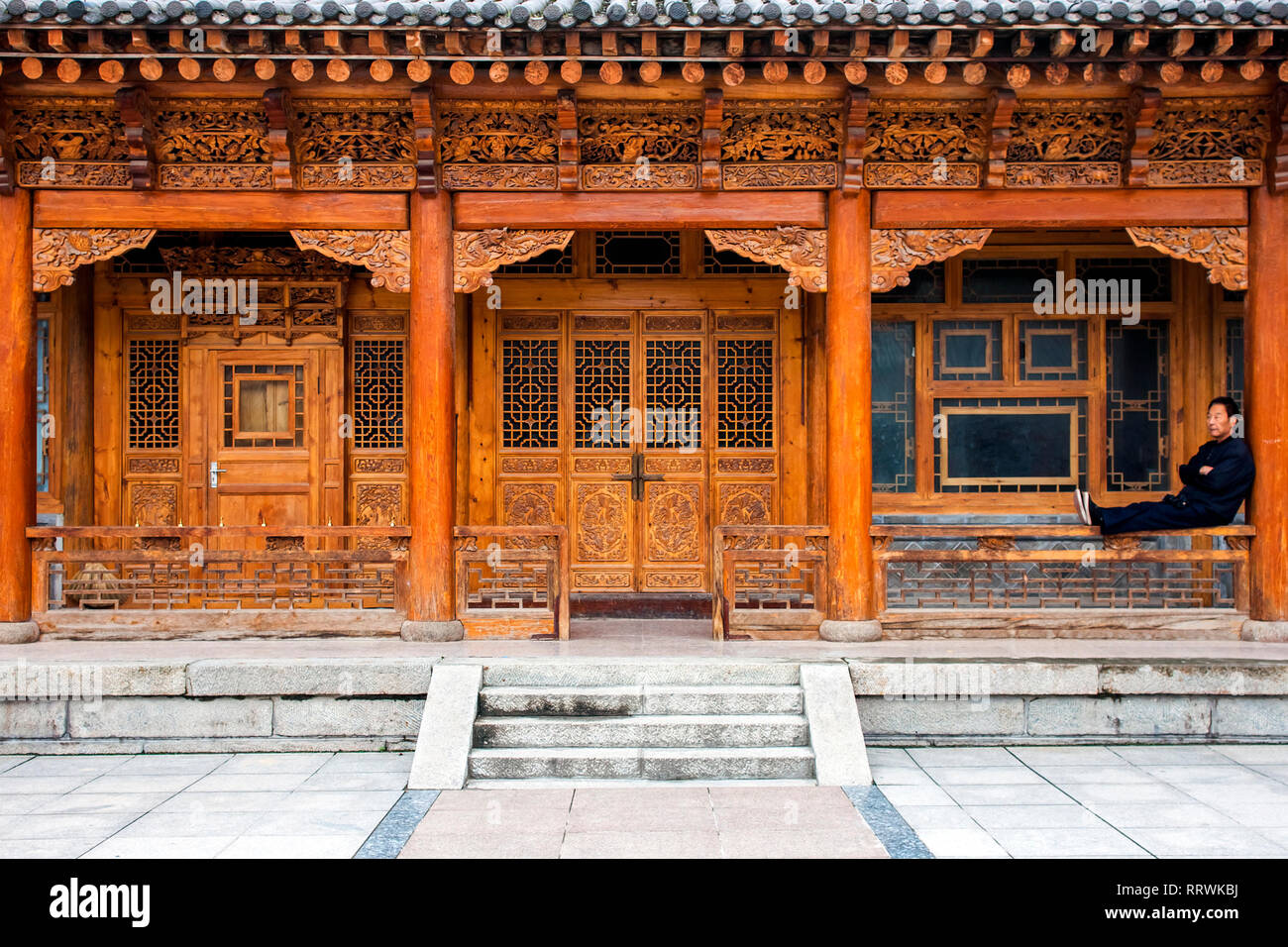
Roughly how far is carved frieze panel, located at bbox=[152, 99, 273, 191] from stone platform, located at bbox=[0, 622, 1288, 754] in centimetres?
316

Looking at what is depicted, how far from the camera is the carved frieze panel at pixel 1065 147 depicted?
21.5ft

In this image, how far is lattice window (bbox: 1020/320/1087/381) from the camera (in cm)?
811

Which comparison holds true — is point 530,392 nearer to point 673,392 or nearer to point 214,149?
point 673,392

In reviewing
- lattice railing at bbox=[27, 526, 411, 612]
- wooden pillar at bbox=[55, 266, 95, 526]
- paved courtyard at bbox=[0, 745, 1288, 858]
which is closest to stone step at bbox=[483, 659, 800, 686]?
paved courtyard at bbox=[0, 745, 1288, 858]

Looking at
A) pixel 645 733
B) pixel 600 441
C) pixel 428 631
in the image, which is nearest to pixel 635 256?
pixel 600 441

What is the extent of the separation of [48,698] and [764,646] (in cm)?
438

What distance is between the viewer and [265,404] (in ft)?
27.4

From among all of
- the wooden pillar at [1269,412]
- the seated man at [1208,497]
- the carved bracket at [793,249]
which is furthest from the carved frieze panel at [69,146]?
the wooden pillar at [1269,412]

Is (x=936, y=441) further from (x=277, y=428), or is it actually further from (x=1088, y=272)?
(x=277, y=428)

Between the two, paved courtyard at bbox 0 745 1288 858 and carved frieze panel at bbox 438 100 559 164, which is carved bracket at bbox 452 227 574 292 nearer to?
carved frieze panel at bbox 438 100 559 164

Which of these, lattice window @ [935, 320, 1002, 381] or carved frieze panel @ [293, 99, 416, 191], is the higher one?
carved frieze panel @ [293, 99, 416, 191]

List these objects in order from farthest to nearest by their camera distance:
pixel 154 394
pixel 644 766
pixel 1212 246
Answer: pixel 154 394
pixel 1212 246
pixel 644 766

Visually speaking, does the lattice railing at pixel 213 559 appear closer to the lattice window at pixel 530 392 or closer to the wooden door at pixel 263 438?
the wooden door at pixel 263 438

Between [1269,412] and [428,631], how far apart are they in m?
5.80
